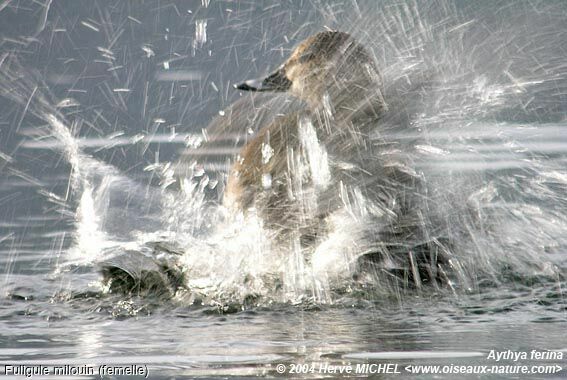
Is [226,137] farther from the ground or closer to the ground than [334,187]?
farther from the ground

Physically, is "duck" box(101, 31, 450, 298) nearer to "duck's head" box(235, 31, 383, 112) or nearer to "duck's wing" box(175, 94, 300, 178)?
"duck's head" box(235, 31, 383, 112)

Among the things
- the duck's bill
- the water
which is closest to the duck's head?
the duck's bill

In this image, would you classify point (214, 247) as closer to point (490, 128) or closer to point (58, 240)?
point (58, 240)

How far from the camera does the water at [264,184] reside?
4176 mm

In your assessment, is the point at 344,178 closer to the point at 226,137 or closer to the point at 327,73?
the point at 327,73

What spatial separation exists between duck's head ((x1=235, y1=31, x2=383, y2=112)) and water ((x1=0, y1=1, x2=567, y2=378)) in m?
0.16

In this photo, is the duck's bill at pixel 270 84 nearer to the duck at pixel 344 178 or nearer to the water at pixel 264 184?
the water at pixel 264 184

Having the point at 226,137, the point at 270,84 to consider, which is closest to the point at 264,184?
the point at 226,137

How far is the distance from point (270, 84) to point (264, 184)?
3.90 ft

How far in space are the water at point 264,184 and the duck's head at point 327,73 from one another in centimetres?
16

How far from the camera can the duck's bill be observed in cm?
694

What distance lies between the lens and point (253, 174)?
602 centimetres

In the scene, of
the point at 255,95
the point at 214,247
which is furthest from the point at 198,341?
the point at 255,95

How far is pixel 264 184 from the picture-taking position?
234 inches
